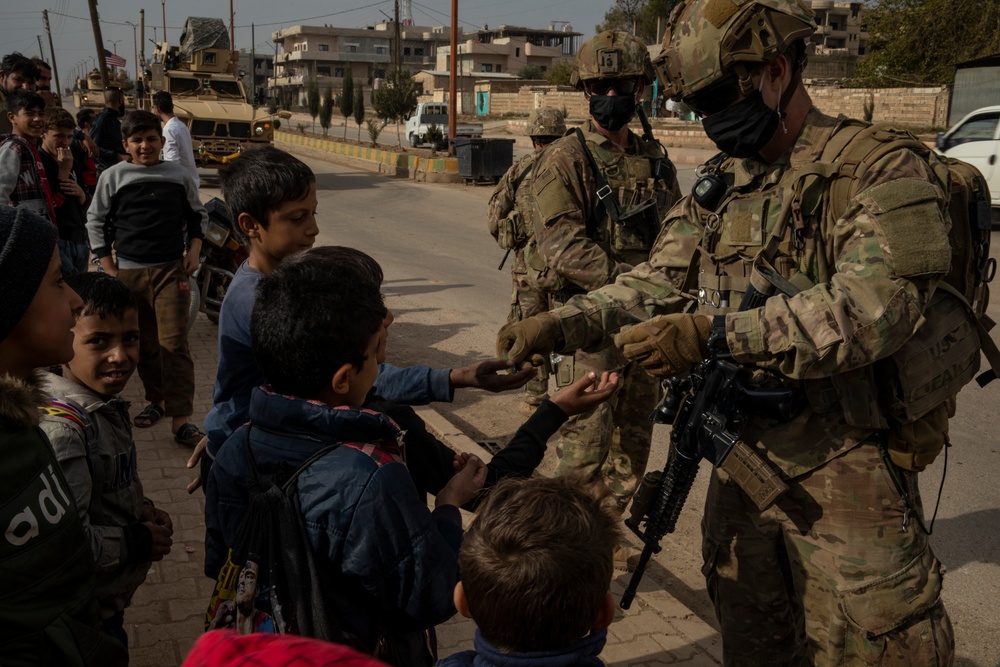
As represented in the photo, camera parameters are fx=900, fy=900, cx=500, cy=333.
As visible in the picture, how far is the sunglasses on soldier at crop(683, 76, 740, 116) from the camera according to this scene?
246 centimetres

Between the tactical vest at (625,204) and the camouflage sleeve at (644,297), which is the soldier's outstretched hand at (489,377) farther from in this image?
the tactical vest at (625,204)

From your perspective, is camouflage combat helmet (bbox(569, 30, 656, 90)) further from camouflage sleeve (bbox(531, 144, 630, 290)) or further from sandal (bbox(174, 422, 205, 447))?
sandal (bbox(174, 422, 205, 447))

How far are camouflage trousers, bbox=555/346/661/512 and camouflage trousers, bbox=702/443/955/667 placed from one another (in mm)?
1336

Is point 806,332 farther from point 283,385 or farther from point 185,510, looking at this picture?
point 185,510

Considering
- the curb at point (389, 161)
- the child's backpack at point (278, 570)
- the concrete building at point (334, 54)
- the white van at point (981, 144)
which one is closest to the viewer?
the child's backpack at point (278, 570)

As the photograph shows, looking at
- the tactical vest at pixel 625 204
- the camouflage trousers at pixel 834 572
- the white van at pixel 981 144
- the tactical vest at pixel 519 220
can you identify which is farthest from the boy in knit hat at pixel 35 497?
the white van at pixel 981 144

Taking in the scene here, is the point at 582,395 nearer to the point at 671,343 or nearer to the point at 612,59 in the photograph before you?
the point at 671,343

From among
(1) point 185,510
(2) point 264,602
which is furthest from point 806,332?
(1) point 185,510

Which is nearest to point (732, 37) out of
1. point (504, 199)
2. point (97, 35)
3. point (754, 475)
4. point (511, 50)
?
point (754, 475)

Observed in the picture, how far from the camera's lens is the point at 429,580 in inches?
→ 72.0

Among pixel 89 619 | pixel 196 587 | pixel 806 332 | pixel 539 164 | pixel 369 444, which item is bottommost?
pixel 196 587

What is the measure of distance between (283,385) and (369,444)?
0.84ft

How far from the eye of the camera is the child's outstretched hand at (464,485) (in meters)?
2.03

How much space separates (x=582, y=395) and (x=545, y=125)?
13.6 feet
